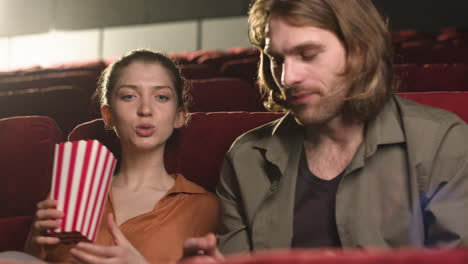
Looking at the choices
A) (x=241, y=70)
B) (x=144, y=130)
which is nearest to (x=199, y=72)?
(x=241, y=70)

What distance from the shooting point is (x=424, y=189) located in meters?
0.92

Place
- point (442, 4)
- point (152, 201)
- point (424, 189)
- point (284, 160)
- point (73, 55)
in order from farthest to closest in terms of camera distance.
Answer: point (73, 55)
point (442, 4)
point (152, 201)
point (284, 160)
point (424, 189)

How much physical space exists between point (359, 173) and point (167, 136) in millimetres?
454

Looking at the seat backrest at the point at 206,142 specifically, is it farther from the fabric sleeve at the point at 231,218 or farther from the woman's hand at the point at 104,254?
the woman's hand at the point at 104,254

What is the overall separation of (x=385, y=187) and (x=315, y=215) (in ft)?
0.41

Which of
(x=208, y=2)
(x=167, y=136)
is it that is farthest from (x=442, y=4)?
(x=167, y=136)

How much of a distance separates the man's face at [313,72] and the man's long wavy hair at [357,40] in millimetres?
13

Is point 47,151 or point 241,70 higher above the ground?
point 241,70

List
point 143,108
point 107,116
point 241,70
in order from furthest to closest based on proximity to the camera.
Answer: point 241,70 → point 107,116 → point 143,108

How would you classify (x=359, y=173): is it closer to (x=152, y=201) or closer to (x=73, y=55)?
(x=152, y=201)

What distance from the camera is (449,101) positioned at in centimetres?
114

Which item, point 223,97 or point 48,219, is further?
point 223,97

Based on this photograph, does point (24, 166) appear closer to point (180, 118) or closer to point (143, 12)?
point (180, 118)

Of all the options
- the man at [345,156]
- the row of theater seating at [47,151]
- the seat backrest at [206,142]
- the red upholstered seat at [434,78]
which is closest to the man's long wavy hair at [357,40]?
the man at [345,156]
